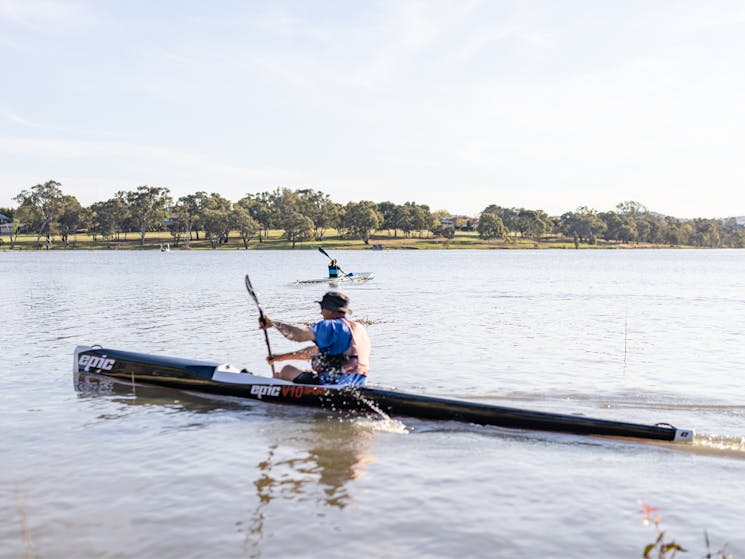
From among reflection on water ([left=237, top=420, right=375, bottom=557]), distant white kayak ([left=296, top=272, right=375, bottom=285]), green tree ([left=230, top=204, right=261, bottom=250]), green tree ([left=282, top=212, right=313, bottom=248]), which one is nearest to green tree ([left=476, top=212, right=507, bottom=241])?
green tree ([left=282, top=212, right=313, bottom=248])

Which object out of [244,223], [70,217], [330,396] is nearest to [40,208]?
[70,217]

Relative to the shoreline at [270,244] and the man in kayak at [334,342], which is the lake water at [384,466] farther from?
the shoreline at [270,244]

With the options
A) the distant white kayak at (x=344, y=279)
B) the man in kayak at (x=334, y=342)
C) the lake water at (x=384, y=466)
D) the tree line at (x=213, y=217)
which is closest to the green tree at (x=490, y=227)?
the tree line at (x=213, y=217)

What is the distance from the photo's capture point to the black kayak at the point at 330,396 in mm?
9602

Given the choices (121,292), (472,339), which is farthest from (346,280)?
(472,339)

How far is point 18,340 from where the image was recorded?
1973 centimetres

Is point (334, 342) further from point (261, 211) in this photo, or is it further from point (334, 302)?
point (261, 211)

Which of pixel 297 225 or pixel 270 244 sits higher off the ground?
pixel 297 225

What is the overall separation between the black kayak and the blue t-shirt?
0.60 metres

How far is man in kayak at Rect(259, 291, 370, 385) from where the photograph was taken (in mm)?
10344

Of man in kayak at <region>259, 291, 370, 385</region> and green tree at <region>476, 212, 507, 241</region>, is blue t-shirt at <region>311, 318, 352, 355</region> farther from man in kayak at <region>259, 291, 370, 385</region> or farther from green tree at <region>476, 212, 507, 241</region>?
green tree at <region>476, 212, 507, 241</region>

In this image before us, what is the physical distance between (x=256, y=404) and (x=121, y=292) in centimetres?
2908

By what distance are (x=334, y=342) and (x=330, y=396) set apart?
882 millimetres

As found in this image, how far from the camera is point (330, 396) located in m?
→ 10.9
